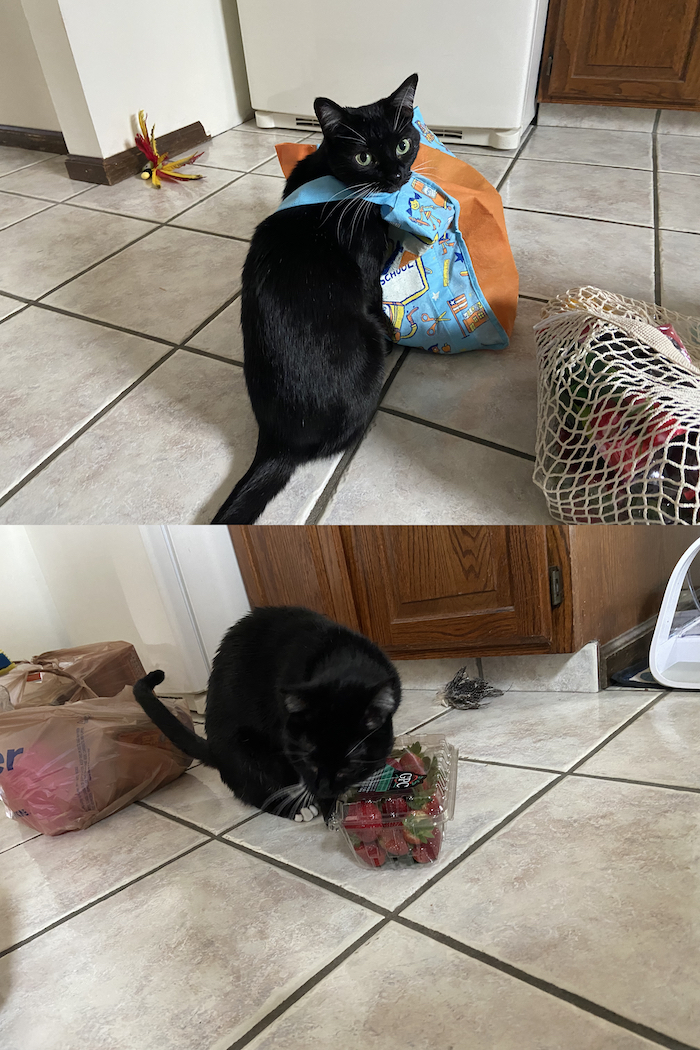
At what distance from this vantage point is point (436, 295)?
3.01 feet

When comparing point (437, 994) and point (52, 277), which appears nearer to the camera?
point (437, 994)

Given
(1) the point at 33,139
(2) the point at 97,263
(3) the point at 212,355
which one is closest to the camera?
(3) the point at 212,355

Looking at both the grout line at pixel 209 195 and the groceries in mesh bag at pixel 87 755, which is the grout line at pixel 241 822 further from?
the grout line at pixel 209 195

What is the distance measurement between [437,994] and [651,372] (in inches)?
23.9

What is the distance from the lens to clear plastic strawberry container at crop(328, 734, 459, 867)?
421 millimetres

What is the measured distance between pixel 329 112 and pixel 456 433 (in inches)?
17.5

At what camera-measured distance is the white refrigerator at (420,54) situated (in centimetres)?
156

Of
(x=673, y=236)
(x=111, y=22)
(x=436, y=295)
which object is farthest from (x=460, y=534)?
(x=111, y=22)

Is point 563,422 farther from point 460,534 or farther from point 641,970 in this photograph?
point 641,970

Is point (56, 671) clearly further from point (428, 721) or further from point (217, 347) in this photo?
point (217, 347)

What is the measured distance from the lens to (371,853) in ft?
1.39

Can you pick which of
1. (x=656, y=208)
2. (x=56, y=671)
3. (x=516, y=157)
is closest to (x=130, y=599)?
(x=56, y=671)

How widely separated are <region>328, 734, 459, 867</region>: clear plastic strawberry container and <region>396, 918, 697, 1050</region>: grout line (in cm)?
6

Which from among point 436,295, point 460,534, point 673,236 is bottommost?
point 673,236
